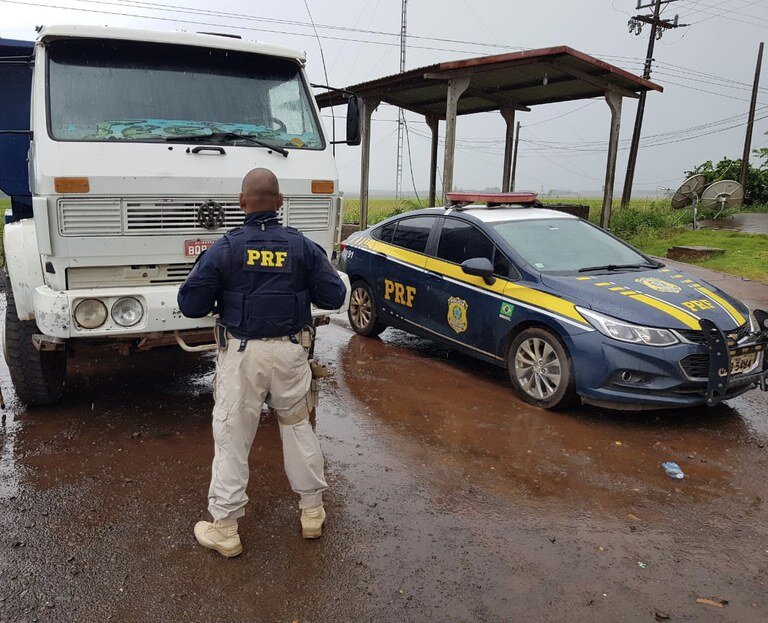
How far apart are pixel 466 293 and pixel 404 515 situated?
272cm

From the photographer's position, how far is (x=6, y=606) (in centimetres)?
267

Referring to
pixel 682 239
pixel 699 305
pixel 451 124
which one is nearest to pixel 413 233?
pixel 699 305

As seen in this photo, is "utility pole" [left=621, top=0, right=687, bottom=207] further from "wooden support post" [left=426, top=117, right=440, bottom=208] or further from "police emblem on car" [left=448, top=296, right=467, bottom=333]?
"police emblem on car" [left=448, top=296, right=467, bottom=333]

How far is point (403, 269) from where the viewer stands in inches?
259

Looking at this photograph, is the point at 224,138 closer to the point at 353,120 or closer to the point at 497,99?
the point at 353,120

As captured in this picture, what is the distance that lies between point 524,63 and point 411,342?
5631mm

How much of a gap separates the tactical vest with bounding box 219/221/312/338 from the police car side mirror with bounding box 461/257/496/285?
8.81ft

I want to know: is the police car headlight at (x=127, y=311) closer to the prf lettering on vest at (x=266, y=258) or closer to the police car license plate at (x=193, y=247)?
the police car license plate at (x=193, y=247)

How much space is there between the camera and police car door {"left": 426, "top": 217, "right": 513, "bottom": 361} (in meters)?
5.52

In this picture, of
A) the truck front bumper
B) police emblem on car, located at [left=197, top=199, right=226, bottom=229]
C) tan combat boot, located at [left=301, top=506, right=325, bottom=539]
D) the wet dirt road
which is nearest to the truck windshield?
police emblem on car, located at [left=197, top=199, right=226, bottom=229]

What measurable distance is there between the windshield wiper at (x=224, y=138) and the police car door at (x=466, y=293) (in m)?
2.10

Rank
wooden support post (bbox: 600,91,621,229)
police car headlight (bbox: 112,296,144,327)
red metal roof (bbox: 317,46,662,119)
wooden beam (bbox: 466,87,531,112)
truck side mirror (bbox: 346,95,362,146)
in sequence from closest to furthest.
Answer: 1. police car headlight (bbox: 112,296,144,327)
2. truck side mirror (bbox: 346,95,362,146)
3. red metal roof (bbox: 317,46,662,119)
4. wooden support post (bbox: 600,91,621,229)
5. wooden beam (bbox: 466,87,531,112)

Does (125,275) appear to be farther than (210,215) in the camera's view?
No

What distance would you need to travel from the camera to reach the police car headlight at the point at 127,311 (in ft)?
13.0
